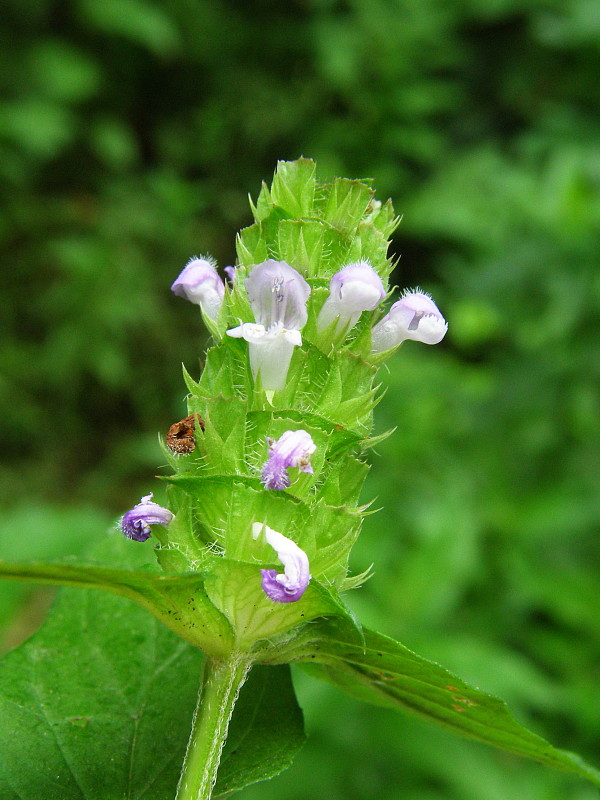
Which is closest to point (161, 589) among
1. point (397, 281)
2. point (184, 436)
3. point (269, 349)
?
point (184, 436)

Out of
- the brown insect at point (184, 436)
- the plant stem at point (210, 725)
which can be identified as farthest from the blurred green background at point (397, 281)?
the brown insect at point (184, 436)

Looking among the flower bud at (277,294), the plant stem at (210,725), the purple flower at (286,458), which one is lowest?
the plant stem at (210,725)

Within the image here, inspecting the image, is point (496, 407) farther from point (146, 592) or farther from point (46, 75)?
point (46, 75)

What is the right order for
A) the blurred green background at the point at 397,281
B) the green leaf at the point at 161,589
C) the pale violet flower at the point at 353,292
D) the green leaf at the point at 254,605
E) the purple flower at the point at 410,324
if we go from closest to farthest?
the green leaf at the point at 161,589 < the green leaf at the point at 254,605 < the pale violet flower at the point at 353,292 < the purple flower at the point at 410,324 < the blurred green background at the point at 397,281

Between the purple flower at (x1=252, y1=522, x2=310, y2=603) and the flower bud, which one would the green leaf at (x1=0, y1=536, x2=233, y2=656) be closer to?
the purple flower at (x1=252, y1=522, x2=310, y2=603)

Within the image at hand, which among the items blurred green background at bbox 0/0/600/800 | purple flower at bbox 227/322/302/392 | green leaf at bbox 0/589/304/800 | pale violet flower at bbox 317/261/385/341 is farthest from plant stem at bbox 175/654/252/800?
blurred green background at bbox 0/0/600/800

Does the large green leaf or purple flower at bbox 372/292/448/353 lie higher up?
purple flower at bbox 372/292/448/353

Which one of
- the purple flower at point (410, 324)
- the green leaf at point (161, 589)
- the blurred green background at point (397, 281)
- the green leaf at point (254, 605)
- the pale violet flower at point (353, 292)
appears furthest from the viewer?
the blurred green background at point (397, 281)

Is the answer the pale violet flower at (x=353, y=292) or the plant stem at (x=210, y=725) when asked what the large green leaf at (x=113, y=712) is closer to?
the plant stem at (x=210, y=725)
